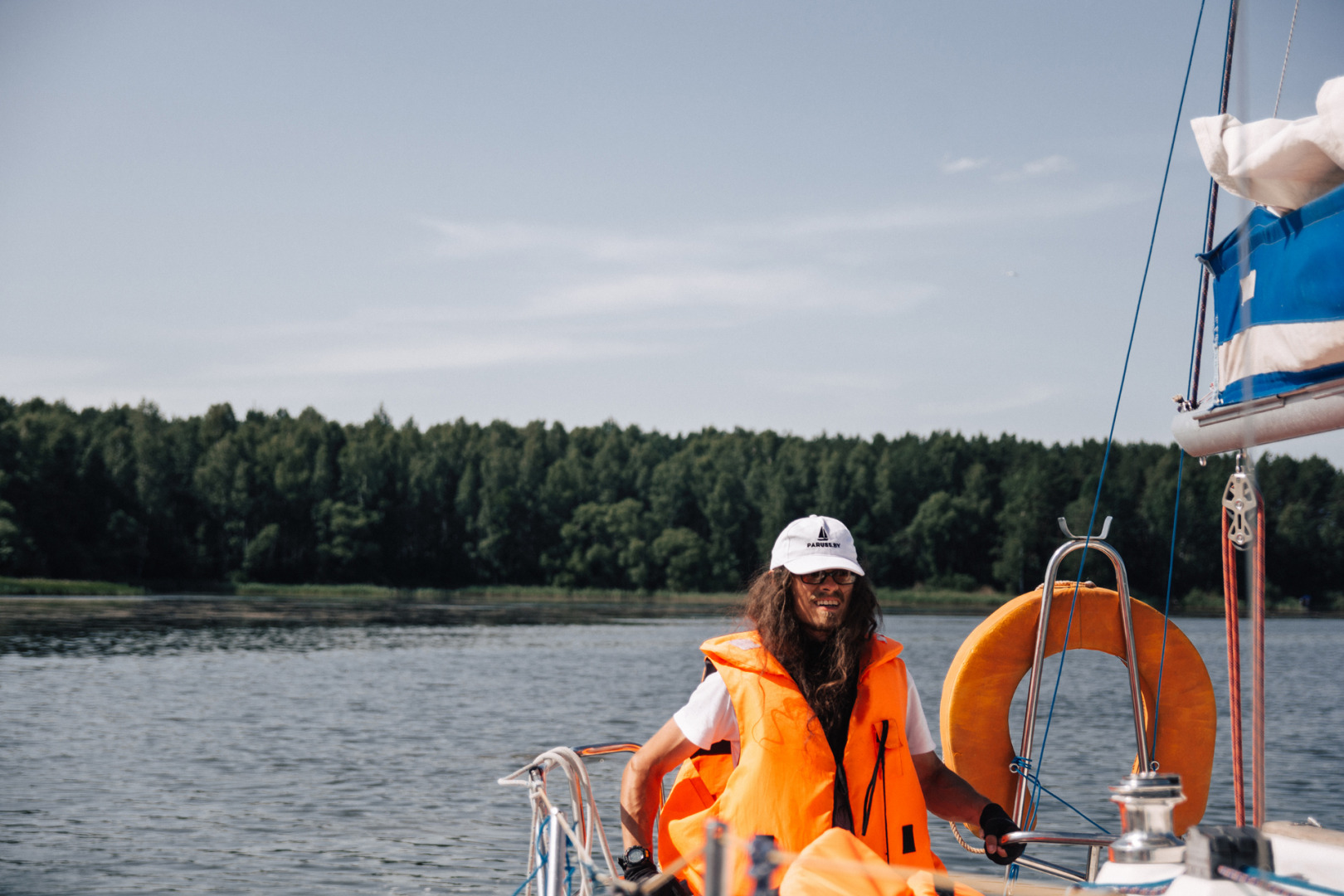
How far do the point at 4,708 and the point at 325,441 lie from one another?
76.2 metres

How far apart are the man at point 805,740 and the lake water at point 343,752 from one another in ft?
21.0

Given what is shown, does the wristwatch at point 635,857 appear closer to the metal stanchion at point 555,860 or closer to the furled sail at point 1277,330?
the metal stanchion at point 555,860

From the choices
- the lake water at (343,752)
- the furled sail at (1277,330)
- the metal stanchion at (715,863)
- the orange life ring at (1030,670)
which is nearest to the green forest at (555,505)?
the lake water at (343,752)

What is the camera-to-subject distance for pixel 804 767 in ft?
10.5

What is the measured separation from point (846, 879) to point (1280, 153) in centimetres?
192

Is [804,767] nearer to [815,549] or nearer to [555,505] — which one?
[815,549]

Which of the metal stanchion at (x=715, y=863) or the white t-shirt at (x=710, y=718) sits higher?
the white t-shirt at (x=710, y=718)

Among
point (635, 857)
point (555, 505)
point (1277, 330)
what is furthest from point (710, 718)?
point (555, 505)

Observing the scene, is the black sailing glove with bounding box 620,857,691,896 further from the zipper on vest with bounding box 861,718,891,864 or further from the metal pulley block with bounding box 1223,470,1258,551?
the metal pulley block with bounding box 1223,470,1258,551

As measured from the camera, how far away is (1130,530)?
254 ft

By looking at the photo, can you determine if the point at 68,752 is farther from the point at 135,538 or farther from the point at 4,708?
the point at 135,538

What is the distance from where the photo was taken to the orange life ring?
4613mm

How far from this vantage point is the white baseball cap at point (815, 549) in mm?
3346

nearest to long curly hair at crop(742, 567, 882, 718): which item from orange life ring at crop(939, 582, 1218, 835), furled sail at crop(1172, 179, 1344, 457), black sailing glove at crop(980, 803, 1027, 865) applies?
black sailing glove at crop(980, 803, 1027, 865)
